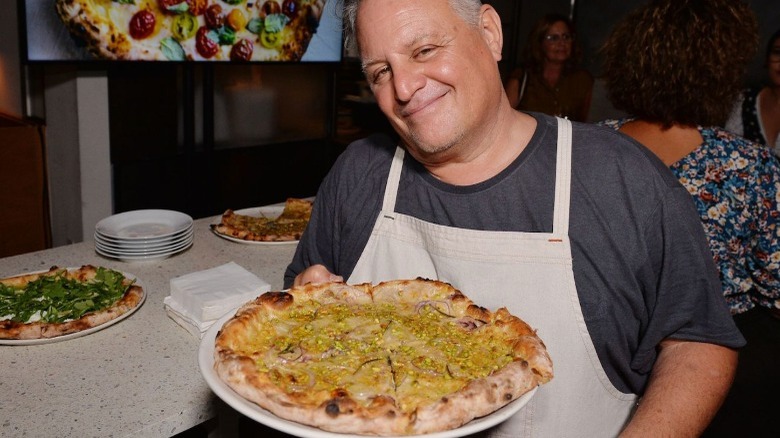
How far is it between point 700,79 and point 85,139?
14.5 feet

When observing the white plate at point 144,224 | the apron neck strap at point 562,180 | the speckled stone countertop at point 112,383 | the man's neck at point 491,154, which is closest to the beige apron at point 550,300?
the apron neck strap at point 562,180

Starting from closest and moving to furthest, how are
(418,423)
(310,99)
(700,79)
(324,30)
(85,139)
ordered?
(418,423) → (700,79) → (85,139) → (324,30) → (310,99)

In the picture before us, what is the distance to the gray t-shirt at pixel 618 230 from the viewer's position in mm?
1667

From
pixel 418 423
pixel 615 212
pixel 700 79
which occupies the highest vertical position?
pixel 700 79

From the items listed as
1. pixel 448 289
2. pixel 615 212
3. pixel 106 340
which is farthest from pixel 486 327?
pixel 106 340

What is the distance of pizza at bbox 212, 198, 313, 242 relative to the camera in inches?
118

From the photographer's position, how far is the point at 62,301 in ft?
6.96

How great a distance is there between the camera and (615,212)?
172cm

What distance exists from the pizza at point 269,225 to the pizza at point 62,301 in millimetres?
702

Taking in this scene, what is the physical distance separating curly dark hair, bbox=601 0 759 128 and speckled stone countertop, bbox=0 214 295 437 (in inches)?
79.5

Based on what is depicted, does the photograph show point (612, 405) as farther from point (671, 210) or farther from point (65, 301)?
point (65, 301)

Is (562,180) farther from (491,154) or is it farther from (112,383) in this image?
(112,383)

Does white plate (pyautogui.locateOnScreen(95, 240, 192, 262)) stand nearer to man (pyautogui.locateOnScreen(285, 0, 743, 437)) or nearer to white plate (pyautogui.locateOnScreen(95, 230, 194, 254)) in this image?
white plate (pyautogui.locateOnScreen(95, 230, 194, 254))

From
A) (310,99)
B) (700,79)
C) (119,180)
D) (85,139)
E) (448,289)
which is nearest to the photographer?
(448,289)
